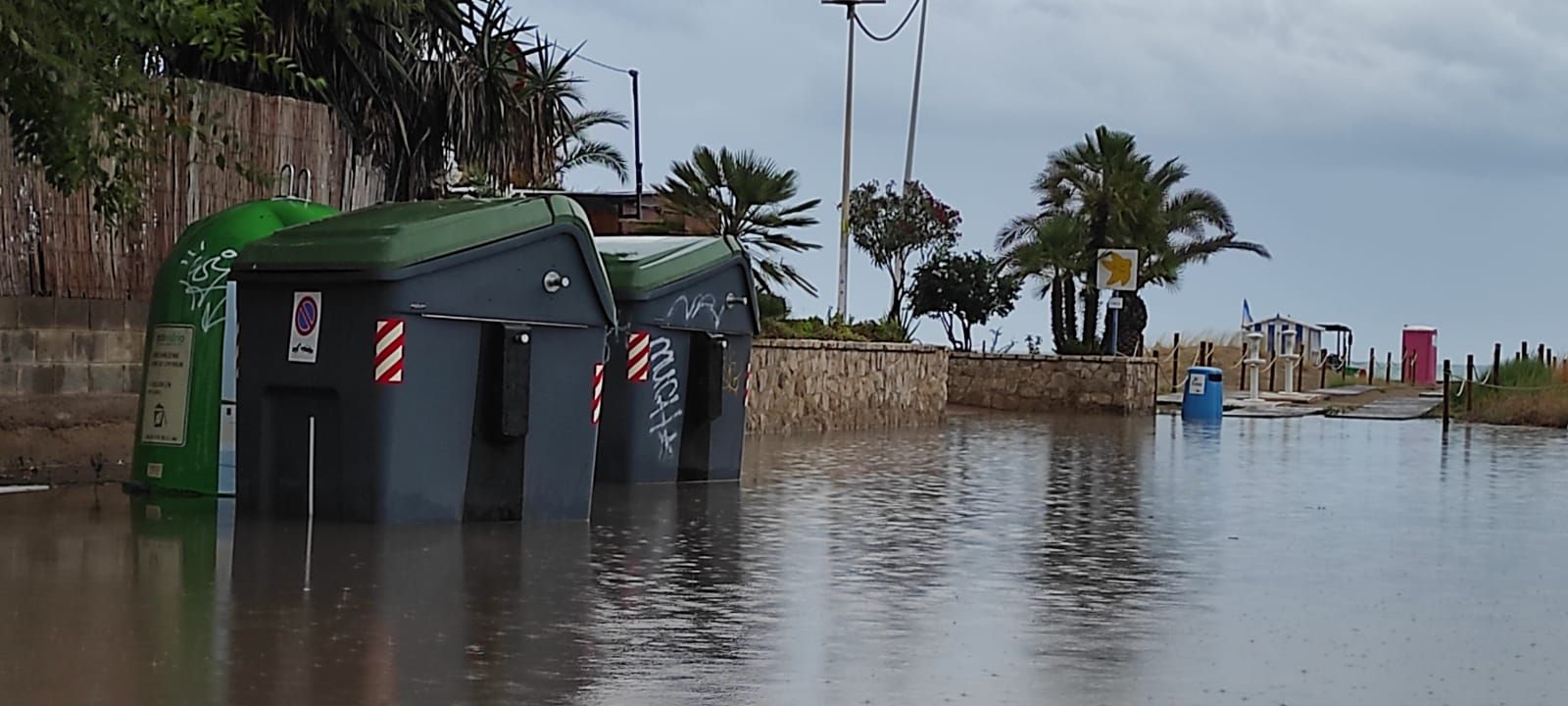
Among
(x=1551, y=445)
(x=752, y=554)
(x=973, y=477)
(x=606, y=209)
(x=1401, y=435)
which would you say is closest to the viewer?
(x=752, y=554)

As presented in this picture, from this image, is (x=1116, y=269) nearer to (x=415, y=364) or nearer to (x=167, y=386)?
(x=167, y=386)

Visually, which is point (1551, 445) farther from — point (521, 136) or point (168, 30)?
point (168, 30)

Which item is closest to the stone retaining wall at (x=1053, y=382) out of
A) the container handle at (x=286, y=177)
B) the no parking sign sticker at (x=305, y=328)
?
the container handle at (x=286, y=177)

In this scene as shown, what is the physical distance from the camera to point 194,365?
452 inches

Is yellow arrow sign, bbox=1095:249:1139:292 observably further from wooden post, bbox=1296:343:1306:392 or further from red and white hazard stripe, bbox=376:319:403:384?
red and white hazard stripe, bbox=376:319:403:384

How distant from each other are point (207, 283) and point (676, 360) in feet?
12.1

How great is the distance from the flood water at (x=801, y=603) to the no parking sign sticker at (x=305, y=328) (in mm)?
885

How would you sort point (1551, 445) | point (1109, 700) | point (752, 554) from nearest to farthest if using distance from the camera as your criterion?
point (1109, 700), point (752, 554), point (1551, 445)

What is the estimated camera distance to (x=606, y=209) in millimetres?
37719

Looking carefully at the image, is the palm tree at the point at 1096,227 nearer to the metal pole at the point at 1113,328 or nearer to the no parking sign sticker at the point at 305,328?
the metal pole at the point at 1113,328

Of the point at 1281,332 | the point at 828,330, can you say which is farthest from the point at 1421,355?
the point at 828,330

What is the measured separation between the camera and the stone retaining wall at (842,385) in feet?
76.5

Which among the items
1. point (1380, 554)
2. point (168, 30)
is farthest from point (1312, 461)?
point (168, 30)

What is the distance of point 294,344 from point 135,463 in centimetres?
190
